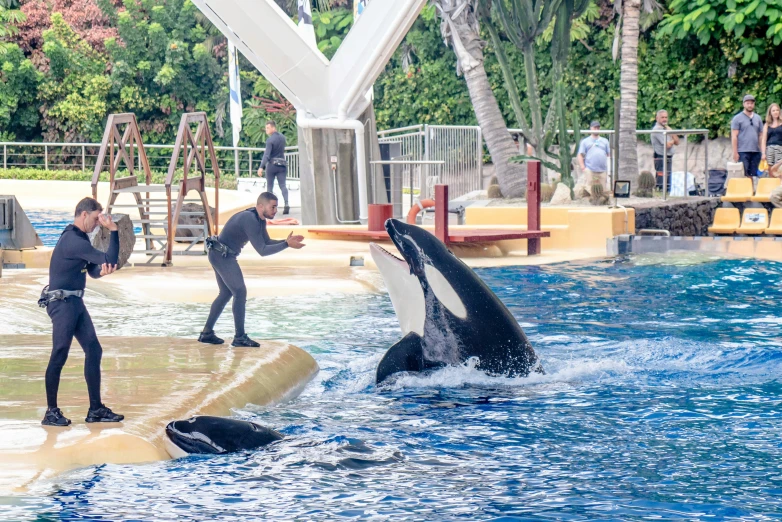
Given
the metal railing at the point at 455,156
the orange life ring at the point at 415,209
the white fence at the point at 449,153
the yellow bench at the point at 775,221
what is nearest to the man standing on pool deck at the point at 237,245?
the orange life ring at the point at 415,209

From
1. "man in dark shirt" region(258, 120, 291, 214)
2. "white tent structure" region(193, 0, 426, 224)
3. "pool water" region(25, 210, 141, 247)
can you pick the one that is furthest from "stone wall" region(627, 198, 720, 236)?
"pool water" region(25, 210, 141, 247)

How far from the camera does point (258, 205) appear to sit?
797 centimetres

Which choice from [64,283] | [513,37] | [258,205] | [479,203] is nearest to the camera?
[64,283]

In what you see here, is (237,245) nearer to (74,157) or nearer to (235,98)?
(235,98)

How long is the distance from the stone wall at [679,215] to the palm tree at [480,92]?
9.11ft

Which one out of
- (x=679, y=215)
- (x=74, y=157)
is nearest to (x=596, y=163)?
(x=679, y=215)

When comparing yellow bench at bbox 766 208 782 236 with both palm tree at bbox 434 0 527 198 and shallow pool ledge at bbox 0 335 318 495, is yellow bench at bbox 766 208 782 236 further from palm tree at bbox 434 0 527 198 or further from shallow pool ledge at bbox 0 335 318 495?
shallow pool ledge at bbox 0 335 318 495

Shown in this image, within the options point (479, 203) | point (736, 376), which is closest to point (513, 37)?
point (479, 203)

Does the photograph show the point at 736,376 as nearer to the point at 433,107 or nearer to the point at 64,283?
the point at 64,283

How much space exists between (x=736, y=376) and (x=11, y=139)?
2757 cm

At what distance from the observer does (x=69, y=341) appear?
5691mm

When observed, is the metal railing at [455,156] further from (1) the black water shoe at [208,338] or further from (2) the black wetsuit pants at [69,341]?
(2) the black wetsuit pants at [69,341]

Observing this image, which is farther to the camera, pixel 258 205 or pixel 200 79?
pixel 200 79

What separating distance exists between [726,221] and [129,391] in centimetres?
1166
